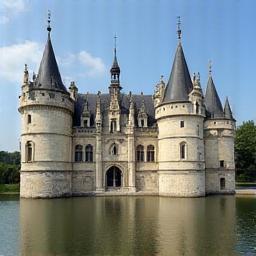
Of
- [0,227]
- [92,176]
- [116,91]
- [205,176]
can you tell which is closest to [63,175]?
[92,176]

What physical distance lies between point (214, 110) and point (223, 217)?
72.5 feet

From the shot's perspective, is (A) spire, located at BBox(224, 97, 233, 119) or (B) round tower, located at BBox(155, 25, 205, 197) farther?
(A) spire, located at BBox(224, 97, 233, 119)

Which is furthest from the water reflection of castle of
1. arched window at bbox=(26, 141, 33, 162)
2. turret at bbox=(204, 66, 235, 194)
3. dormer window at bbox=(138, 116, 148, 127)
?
dormer window at bbox=(138, 116, 148, 127)

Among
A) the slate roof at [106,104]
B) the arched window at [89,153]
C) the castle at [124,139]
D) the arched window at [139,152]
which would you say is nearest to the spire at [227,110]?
the castle at [124,139]

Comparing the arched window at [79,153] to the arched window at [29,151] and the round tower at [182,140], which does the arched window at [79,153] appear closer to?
the arched window at [29,151]

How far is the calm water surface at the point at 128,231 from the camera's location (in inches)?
604

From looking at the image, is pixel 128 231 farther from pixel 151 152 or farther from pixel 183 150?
pixel 151 152

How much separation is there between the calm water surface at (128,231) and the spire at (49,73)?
14.9m

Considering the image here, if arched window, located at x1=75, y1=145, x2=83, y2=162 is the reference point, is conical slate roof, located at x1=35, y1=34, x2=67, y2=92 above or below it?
above

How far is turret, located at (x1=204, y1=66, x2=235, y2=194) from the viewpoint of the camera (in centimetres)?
4297

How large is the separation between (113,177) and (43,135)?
32.1 ft

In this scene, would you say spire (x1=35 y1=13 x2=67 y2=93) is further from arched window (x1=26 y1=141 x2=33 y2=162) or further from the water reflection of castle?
the water reflection of castle

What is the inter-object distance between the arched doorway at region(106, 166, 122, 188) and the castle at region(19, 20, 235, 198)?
116 mm

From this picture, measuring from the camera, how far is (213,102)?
44.3 metres
